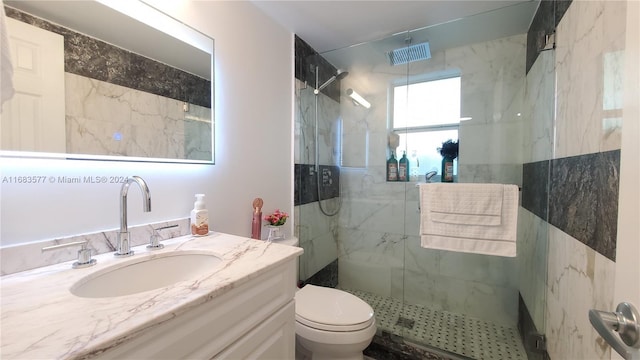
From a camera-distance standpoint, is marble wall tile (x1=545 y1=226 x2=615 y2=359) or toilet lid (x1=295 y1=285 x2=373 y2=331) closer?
marble wall tile (x1=545 y1=226 x2=615 y2=359)

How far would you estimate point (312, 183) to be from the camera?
6.84ft

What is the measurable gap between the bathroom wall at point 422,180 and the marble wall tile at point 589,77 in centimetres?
60

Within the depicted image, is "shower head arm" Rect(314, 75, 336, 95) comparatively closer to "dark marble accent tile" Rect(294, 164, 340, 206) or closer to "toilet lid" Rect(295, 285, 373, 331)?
"dark marble accent tile" Rect(294, 164, 340, 206)

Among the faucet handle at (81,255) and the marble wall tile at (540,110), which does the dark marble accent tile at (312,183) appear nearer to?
the faucet handle at (81,255)

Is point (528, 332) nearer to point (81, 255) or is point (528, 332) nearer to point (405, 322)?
point (405, 322)

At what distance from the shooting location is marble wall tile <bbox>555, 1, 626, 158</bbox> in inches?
28.5

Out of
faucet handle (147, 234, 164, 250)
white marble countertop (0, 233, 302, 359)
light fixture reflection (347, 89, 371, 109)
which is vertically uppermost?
light fixture reflection (347, 89, 371, 109)

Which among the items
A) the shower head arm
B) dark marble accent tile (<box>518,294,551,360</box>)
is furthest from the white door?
dark marble accent tile (<box>518,294,551,360</box>)

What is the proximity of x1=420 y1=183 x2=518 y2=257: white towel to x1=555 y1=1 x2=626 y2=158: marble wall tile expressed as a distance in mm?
406

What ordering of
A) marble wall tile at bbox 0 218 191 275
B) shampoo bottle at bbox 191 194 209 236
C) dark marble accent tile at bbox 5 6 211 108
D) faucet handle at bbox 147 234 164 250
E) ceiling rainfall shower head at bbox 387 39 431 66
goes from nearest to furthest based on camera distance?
marble wall tile at bbox 0 218 191 275, dark marble accent tile at bbox 5 6 211 108, faucet handle at bbox 147 234 164 250, shampoo bottle at bbox 191 194 209 236, ceiling rainfall shower head at bbox 387 39 431 66

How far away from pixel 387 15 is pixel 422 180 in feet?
3.86

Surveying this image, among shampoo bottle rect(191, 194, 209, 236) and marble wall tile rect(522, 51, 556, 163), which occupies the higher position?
marble wall tile rect(522, 51, 556, 163)

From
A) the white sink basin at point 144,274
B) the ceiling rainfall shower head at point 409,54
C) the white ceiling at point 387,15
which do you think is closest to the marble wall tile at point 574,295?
the white sink basin at point 144,274

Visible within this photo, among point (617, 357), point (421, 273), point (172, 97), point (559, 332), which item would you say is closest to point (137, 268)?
point (172, 97)
